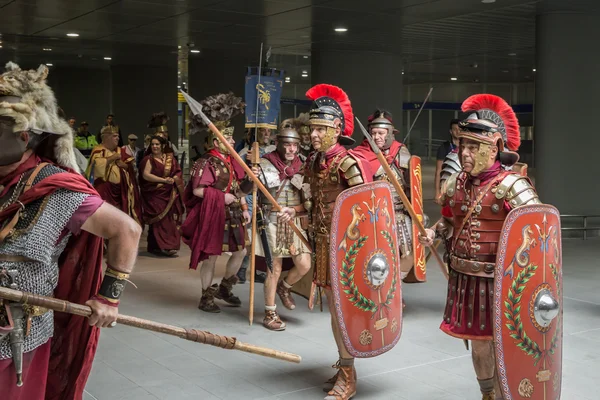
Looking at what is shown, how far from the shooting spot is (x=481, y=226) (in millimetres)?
3447

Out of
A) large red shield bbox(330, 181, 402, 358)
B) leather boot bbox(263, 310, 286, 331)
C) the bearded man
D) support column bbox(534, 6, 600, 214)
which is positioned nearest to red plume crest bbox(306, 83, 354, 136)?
large red shield bbox(330, 181, 402, 358)

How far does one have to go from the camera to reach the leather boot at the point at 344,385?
4.02 metres

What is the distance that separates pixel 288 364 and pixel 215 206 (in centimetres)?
172

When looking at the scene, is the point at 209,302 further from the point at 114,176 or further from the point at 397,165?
the point at 114,176

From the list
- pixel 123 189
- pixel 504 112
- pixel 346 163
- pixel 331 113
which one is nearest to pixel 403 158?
pixel 331 113

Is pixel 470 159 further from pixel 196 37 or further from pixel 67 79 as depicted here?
pixel 67 79

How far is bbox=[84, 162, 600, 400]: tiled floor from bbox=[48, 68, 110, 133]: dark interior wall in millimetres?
15225

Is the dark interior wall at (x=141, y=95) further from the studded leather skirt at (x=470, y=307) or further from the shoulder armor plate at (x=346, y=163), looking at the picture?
the studded leather skirt at (x=470, y=307)

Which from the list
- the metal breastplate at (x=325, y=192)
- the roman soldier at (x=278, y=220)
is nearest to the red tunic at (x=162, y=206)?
the roman soldier at (x=278, y=220)

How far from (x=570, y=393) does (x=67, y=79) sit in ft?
60.8

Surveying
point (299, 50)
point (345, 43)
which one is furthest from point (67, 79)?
point (345, 43)

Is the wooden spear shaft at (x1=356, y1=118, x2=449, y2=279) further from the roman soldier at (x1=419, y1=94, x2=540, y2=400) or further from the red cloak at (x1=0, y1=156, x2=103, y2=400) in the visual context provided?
the red cloak at (x1=0, y1=156, x2=103, y2=400)

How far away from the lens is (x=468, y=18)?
9.66 metres

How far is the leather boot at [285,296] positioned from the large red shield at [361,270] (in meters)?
2.26
